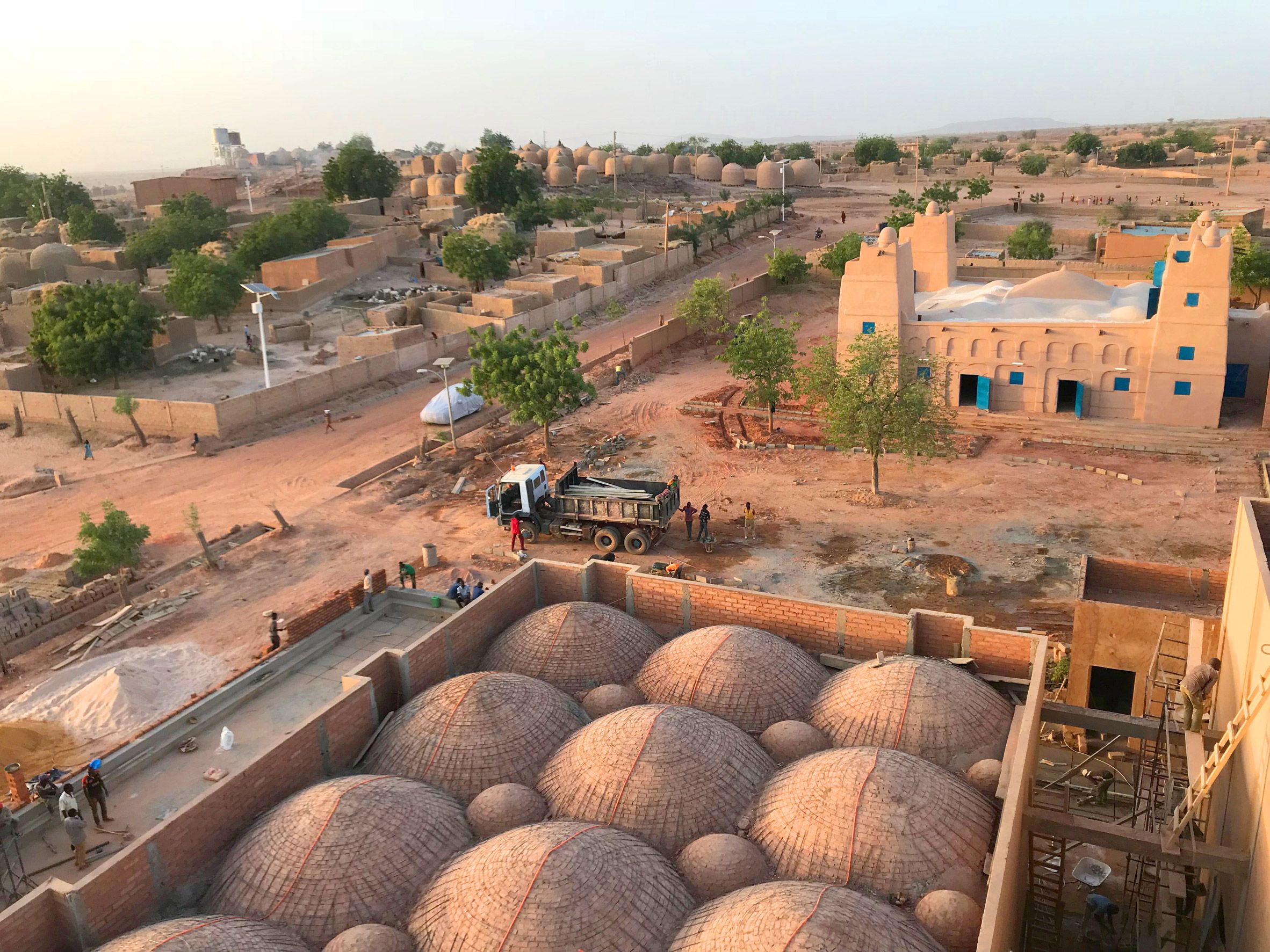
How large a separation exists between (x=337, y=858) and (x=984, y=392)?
90.8 ft

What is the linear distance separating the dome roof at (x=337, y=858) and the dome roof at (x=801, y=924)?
317 cm

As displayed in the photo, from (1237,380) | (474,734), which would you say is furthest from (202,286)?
(1237,380)

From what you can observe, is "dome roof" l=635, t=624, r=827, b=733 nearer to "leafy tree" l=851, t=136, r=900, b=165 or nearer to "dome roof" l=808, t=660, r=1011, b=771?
"dome roof" l=808, t=660, r=1011, b=771

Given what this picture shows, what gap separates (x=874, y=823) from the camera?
10992 mm

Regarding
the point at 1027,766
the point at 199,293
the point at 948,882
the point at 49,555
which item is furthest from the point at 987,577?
the point at 199,293

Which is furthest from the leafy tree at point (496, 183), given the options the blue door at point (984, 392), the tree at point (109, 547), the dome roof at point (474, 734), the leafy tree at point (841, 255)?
the dome roof at point (474, 734)

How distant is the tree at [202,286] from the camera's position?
46.8m

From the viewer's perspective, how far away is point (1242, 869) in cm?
1042

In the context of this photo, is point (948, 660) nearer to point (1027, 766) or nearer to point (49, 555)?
point (1027, 766)

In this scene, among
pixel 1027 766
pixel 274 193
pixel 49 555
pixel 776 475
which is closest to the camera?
pixel 1027 766

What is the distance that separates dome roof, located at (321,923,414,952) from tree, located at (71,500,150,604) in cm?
1653

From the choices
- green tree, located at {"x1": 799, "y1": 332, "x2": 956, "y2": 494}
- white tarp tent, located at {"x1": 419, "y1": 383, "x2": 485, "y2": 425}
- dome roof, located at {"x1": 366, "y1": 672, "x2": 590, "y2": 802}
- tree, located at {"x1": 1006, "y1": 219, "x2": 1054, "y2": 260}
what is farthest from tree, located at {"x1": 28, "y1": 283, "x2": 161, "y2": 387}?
tree, located at {"x1": 1006, "y1": 219, "x2": 1054, "y2": 260}

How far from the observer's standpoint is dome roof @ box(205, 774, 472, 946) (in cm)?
1066

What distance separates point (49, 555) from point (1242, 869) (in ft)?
89.7
